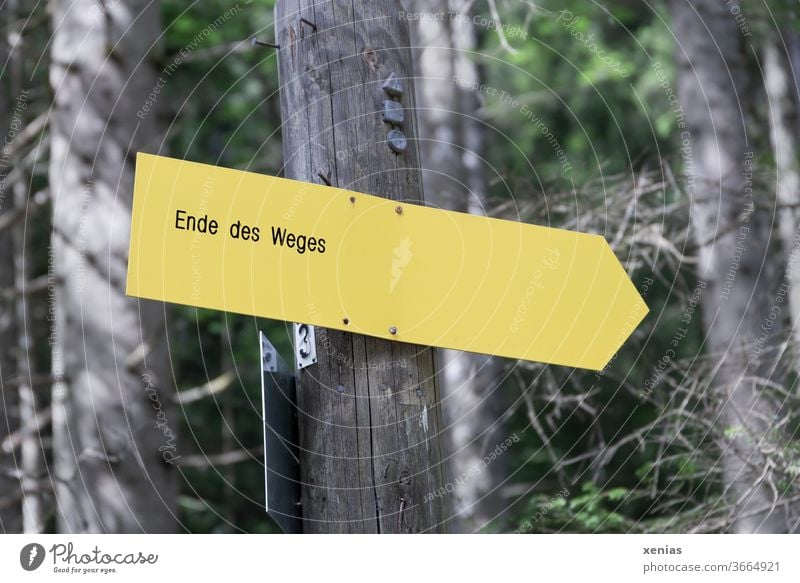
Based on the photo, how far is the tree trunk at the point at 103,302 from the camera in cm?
444

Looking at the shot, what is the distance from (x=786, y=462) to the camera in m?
3.60

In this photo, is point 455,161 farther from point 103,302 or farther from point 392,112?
point 392,112

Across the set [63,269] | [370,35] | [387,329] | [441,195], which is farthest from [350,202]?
[441,195]

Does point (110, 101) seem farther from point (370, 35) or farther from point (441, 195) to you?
point (370, 35)

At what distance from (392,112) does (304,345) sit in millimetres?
597

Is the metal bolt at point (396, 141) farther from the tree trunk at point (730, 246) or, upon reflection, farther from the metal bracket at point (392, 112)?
the tree trunk at point (730, 246)

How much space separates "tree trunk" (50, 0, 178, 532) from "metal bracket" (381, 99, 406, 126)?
2.29 m

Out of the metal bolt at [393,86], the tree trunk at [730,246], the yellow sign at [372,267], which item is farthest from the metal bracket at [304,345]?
the tree trunk at [730,246]

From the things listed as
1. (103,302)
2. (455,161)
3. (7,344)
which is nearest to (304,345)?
(103,302)

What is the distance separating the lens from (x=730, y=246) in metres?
5.46

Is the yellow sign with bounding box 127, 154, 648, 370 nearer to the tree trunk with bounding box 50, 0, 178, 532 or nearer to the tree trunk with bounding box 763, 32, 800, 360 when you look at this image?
the tree trunk with bounding box 50, 0, 178, 532

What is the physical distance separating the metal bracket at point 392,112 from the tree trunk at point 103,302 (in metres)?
2.29

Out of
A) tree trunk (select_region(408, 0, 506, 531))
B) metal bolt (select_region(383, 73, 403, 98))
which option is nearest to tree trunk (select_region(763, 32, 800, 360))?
tree trunk (select_region(408, 0, 506, 531))
